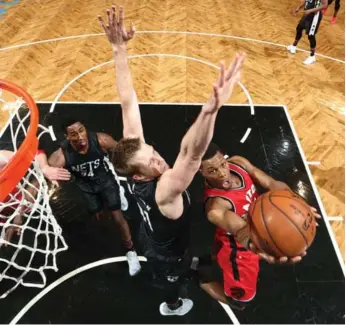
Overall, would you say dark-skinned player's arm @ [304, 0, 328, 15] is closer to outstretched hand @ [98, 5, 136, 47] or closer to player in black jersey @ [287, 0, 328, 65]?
player in black jersey @ [287, 0, 328, 65]

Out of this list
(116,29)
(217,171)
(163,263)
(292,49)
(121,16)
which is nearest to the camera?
(121,16)

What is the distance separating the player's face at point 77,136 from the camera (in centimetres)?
Result: 327

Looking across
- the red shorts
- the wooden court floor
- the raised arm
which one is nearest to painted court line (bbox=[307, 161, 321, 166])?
the wooden court floor

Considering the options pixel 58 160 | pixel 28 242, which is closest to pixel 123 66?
pixel 58 160

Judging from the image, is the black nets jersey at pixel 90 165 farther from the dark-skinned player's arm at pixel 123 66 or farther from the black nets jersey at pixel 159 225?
the black nets jersey at pixel 159 225

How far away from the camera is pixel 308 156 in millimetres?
4977

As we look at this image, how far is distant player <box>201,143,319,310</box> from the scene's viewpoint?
2754mm

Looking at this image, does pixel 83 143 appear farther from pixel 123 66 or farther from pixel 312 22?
pixel 312 22

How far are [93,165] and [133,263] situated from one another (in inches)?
42.7

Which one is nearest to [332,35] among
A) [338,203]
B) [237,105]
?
[237,105]

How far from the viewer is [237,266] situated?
9.70 feet

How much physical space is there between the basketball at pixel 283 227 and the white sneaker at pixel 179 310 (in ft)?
4.47

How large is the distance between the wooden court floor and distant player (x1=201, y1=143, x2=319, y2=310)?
1.53 metres

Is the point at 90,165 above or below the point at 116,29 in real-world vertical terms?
below
